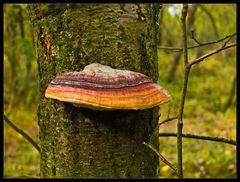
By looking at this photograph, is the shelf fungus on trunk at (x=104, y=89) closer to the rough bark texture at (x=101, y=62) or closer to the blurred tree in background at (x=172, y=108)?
the rough bark texture at (x=101, y=62)

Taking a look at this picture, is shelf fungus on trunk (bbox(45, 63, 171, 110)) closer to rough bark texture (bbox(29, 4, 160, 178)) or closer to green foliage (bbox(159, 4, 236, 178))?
rough bark texture (bbox(29, 4, 160, 178))

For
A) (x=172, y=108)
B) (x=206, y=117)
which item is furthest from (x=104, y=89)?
(x=206, y=117)

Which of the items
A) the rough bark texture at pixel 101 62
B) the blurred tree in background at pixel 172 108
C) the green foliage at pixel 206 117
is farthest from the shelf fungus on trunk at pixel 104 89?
the blurred tree in background at pixel 172 108

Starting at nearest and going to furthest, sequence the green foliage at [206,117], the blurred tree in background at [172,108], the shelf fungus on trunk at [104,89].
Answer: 1. the shelf fungus on trunk at [104,89]
2. the green foliage at [206,117]
3. the blurred tree in background at [172,108]

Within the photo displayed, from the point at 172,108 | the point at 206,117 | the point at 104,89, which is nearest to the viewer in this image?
the point at 104,89

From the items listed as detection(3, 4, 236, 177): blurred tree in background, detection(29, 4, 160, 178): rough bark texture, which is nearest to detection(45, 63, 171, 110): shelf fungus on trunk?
detection(29, 4, 160, 178): rough bark texture

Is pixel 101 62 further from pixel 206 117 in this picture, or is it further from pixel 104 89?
pixel 206 117
